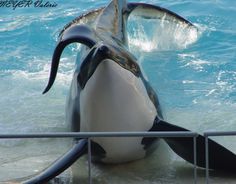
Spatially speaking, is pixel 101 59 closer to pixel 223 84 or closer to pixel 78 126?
pixel 78 126

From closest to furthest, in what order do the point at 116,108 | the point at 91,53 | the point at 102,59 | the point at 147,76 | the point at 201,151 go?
the point at 102,59
the point at 91,53
the point at 116,108
the point at 201,151
the point at 147,76

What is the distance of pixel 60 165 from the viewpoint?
6445mm

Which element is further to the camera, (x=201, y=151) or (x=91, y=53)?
(x=201, y=151)

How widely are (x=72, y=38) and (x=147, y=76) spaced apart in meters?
3.79

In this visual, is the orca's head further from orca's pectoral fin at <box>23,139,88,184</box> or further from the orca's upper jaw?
orca's pectoral fin at <box>23,139,88,184</box>

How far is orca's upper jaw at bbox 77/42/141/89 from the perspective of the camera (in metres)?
6.18

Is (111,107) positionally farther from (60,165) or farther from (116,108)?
(60,165)

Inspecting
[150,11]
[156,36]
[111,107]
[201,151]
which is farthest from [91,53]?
[156,36]

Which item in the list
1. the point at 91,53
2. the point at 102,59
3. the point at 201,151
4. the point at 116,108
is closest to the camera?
the point at 102,59

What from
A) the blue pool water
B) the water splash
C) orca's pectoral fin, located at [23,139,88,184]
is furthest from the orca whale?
the water splash

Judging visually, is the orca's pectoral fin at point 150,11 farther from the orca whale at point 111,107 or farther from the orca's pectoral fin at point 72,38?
the orca's pectoral fin at point 72,38

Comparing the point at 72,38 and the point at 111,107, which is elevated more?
the point at 72,38

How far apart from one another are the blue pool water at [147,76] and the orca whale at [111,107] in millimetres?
242

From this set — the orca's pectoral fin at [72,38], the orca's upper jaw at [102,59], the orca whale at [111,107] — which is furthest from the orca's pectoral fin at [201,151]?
the orca's pectoral fin at [72,38]
